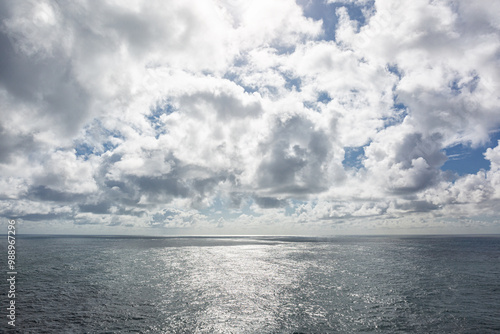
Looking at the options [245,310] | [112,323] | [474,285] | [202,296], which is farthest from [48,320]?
[474,285]

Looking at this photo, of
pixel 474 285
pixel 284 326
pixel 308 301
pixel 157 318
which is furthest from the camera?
pixel 474 285

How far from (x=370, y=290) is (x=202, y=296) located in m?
30.2

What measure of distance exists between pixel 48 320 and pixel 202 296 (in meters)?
20.7

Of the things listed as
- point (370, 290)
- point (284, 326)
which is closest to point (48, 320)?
point (284, 326)

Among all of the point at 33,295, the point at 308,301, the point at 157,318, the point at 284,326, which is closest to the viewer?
the point at 284,326

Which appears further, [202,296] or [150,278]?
[150,278]

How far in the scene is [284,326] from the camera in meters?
30.6

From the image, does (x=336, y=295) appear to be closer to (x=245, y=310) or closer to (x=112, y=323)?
(x=245, y=310)

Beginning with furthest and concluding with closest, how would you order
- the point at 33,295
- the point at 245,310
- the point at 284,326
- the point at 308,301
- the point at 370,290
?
the point at 370,290 < the point at 33,295 < the point at 308,301 < the point at 245,310 < the point at 284,326

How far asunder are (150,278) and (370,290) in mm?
45358

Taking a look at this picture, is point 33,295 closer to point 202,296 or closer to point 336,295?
point 202,296

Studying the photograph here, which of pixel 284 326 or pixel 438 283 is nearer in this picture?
pixel 284 326

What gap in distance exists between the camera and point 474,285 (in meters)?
50.7

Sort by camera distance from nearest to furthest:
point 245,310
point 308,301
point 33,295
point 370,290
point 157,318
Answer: point 157,318 < point 245,310 < point 308,301 < point 33,295 < point 370,290
